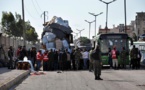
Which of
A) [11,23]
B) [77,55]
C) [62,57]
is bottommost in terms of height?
[62,57]

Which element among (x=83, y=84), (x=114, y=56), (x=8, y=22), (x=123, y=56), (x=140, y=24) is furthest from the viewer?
(x=140, y=24)

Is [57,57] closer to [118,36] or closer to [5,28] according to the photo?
[118,36]

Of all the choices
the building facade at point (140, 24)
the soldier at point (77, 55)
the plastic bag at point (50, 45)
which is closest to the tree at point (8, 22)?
the plastic bag at point (50, 45)

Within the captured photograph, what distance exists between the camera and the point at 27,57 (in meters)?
30.6

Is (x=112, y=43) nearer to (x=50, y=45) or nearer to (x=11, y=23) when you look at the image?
(x=50, y=45)

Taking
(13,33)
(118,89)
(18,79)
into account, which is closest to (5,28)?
(13,33)

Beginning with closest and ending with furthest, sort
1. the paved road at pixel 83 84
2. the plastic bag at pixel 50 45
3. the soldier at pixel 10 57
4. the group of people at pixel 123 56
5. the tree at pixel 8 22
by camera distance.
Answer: the paved road at pixel 83 84, the soldier at pixel 10 57, the group of people at pixel 123 56, the plastic bag at pixel 50 45, the tree at pixel 8 22

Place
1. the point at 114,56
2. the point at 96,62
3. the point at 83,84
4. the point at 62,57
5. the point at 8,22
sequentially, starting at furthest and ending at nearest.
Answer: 1. the point at 8,22
2. the point at 114,56
3. the point at 62,57
4. the point at 96,62
5. the point at 83,84

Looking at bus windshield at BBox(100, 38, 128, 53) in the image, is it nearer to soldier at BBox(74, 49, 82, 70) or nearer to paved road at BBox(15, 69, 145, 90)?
soldier at BBox(74, 49, 82, 70)

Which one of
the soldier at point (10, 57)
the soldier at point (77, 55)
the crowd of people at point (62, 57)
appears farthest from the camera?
the soldier at point (77, 55)

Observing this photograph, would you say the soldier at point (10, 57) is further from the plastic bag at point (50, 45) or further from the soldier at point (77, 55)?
the soldier at point (77, 55)

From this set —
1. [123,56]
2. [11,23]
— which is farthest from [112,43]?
[11,23]

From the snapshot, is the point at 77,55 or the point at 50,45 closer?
the point at 77,55

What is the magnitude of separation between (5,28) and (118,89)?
60325mm
